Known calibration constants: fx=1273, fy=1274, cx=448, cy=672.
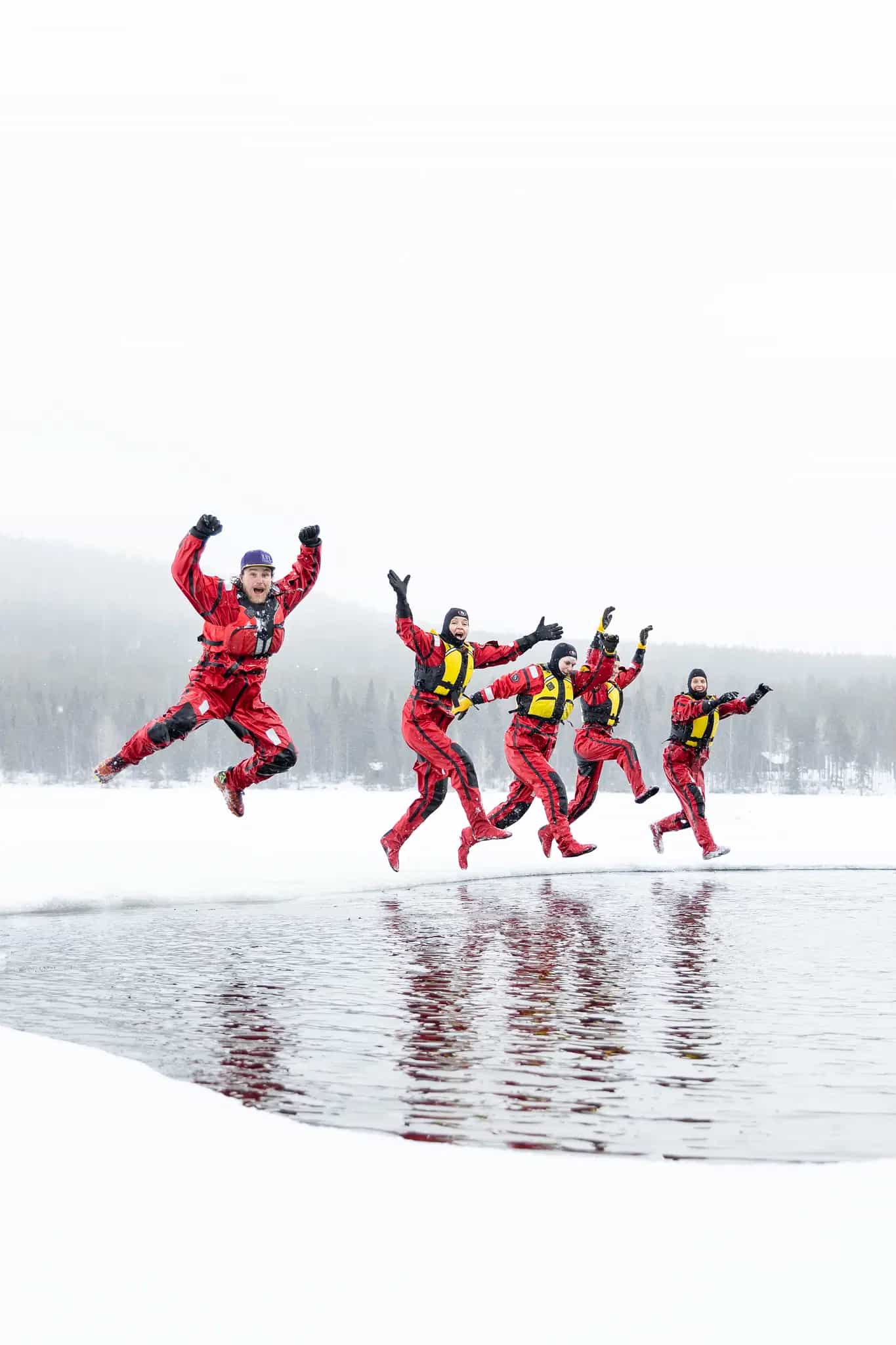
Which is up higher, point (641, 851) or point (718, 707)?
point (718, 707)

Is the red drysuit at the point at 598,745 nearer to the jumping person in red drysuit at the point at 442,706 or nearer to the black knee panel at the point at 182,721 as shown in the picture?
the jumping person in red drysuit at the point at 442,706

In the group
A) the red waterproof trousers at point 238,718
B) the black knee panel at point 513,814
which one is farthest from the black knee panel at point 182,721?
the black knee panel at point 513,814

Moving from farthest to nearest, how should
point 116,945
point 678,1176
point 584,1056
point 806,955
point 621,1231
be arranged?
point 116,945
point 806,955
point 584,1056
point 678,1176
point 621,1231

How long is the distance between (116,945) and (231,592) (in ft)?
11.8

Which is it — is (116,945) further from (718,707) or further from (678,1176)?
(718,707)

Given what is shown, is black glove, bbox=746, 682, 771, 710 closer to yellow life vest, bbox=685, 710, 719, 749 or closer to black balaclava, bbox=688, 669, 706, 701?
yellow life vest, bbox=685, 710, 719, 749

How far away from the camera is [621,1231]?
2.95 m

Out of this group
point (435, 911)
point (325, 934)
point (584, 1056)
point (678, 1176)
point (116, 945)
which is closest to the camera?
point (678, 1176)

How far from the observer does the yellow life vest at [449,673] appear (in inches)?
505

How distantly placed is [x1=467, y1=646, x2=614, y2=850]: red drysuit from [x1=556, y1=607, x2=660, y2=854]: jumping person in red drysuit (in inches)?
27.5

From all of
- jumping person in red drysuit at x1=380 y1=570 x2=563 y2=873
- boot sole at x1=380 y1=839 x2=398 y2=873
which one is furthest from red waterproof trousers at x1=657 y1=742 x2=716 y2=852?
boot sole at x1=380 y1=839 x2=398 y2=873

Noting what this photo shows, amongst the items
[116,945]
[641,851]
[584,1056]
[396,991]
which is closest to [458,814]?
[641,851]

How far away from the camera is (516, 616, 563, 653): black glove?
12555 millimetres

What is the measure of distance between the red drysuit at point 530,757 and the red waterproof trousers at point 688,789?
5.22ft
